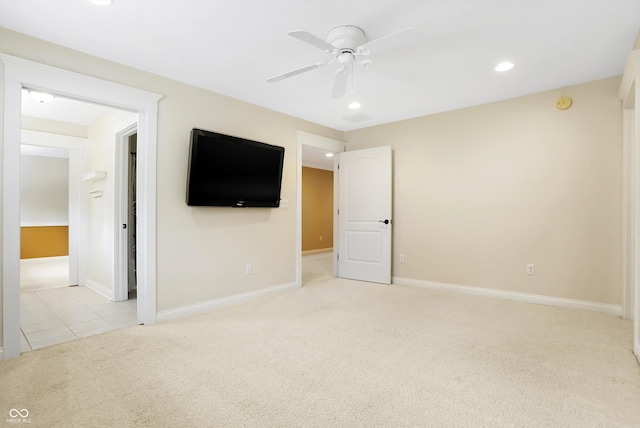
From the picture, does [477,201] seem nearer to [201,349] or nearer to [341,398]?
[341,398]

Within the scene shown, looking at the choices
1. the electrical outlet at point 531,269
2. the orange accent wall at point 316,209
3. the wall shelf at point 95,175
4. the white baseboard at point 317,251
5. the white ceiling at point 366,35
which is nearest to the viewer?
the white ceiling at point 366,35

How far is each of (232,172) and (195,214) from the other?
0.61 meters

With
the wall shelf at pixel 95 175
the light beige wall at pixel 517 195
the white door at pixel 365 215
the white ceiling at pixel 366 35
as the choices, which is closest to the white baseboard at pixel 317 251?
the white door at pixel 365 215

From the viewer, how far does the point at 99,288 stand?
436 centimetres

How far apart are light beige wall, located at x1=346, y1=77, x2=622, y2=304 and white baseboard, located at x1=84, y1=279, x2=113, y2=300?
12.8 feet

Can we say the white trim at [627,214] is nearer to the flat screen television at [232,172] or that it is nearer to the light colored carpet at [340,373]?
the light colored carpet at [340,373]

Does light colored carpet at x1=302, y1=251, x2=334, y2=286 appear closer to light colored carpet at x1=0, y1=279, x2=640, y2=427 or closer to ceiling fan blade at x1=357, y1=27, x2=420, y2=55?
light colored carpet at x1=0, y1=279, x2=640, y2=427

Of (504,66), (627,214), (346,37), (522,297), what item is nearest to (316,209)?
(522,297)

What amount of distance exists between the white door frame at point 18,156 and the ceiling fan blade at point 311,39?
179 cm

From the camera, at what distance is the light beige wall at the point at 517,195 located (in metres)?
3.28

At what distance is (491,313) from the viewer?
3309 millimetres

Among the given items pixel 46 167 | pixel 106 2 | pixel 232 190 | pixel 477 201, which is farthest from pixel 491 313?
pixel 46 167

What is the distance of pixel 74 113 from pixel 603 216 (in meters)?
6.41

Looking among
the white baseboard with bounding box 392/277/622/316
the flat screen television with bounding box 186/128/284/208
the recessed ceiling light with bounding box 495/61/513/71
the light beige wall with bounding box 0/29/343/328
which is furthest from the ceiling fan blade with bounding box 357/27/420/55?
the white baseboard with bounding box 392/277/622/316
